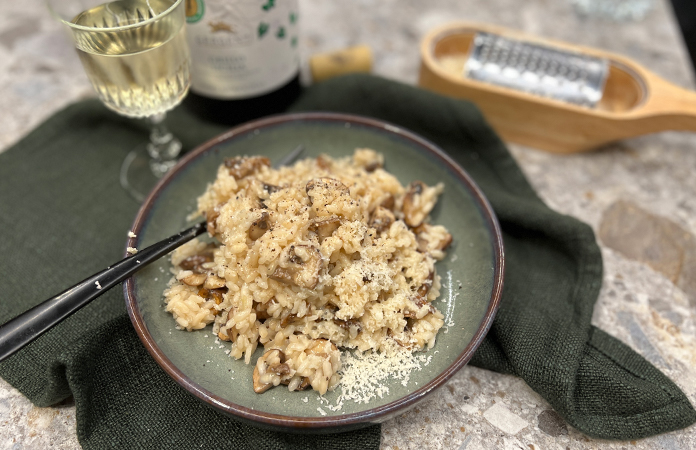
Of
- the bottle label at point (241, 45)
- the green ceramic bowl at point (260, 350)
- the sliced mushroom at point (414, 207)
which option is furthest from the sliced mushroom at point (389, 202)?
the bottle label at point (241, 45)

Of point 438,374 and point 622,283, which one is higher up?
point 438,374

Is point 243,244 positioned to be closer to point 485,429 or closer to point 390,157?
point 390,157

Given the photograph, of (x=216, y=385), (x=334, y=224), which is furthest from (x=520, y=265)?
(x=216, y=385)

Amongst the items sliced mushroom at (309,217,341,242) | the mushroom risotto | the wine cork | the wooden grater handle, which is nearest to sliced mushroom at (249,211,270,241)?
the mushroom risotto

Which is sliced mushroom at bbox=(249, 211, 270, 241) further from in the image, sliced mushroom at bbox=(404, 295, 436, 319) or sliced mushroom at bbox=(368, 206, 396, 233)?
sliced mushroom at bbox=(404, 295, 436, 319)

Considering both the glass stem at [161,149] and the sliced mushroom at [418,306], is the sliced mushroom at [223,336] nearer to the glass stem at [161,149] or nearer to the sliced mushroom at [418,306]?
the sliced mushroom at [418,306]
